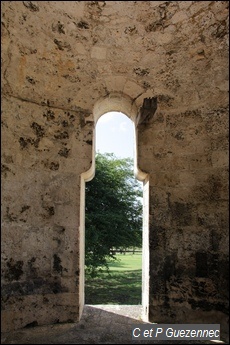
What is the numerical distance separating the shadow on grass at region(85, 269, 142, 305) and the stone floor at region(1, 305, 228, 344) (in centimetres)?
342

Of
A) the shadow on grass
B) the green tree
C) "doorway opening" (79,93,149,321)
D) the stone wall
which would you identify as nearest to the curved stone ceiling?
the stone wall

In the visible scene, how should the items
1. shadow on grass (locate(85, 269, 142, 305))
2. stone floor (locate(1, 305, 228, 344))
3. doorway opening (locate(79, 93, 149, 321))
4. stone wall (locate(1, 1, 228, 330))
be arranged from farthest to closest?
shadow on grass (locate(85, 269, 142, 305))
doorway opening (locate(79, 93, 149, 321))
stone wall (locate(1, 1, 228, 330))
stone floor (locate(1, 305, 228, 344))

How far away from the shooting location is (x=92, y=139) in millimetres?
3188

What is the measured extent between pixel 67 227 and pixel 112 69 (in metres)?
1.99

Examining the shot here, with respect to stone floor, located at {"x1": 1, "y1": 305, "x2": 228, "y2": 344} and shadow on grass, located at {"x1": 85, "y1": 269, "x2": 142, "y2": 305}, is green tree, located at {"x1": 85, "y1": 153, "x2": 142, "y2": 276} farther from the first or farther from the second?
stone floor, located at {"x1": 1, "y1": 305, "x2": 228, "y2": 344}

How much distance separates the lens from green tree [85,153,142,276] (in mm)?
6617

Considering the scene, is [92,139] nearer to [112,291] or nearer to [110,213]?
[110,213]

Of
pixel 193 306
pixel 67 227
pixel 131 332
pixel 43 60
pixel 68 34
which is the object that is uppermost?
pixel 68 34

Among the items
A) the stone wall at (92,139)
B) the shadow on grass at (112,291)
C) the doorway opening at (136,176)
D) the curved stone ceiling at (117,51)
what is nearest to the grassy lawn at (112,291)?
the shadow on grass at (112,291)

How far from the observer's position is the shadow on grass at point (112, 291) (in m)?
6.53

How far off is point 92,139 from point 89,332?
2.02 meters

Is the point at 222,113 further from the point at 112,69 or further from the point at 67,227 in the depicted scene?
the point at 67,227

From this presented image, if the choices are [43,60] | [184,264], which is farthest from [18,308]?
[43,60]

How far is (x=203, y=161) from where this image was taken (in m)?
3.03
